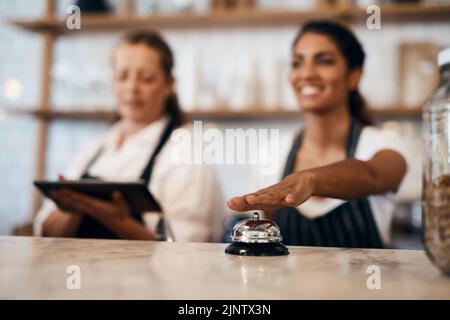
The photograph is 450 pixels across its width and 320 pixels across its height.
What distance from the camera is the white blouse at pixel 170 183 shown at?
1.81 m

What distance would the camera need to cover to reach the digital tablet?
1400 millimetres

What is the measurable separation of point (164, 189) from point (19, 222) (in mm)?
1583

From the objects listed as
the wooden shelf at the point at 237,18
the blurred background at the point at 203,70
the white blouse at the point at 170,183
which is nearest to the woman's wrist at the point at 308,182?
the white blouse at the point at 170,183

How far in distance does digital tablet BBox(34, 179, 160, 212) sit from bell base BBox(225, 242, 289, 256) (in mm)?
632

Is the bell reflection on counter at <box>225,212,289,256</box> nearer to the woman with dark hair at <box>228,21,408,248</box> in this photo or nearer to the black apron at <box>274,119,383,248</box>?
the woman with dark hair at <box>228,21,408,248</box>

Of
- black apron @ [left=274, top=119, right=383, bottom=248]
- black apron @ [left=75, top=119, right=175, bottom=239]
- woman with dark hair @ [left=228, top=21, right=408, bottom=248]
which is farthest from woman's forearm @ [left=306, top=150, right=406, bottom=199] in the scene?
black apron @ [left=75, top=119, right=175, bottom=239]

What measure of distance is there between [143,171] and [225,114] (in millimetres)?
902

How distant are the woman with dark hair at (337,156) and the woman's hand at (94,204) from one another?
0.45 metres

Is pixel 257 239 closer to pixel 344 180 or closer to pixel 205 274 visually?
pixel 205 274

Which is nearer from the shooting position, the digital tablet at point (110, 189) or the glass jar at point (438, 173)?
the glass jar at point (438, 173)

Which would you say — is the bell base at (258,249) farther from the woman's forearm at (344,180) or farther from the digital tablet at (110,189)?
the digital tablet at (110,189)

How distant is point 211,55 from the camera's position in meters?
2.96

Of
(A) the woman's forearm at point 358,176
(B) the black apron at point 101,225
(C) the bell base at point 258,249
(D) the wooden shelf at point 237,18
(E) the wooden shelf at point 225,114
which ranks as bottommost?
(B) the black apron at point 101,225
